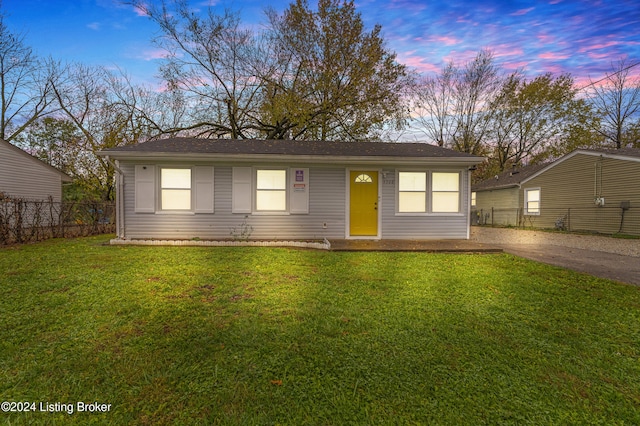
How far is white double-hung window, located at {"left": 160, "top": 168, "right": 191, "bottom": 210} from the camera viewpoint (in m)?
8.72

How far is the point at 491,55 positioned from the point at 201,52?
22.8 metres

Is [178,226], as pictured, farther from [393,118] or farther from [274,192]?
[393,118]

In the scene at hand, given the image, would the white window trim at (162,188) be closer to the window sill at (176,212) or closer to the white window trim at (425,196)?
the window sill at (176,212)

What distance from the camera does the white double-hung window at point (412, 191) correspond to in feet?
29.9

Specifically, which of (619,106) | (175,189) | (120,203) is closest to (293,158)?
(175,189)

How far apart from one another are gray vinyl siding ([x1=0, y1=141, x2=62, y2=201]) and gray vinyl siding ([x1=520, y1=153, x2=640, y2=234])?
86.8 ft

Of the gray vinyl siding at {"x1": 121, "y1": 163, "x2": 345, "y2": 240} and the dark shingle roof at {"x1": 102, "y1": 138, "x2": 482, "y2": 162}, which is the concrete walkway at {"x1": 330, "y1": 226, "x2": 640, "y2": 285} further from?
the dark shingle roof at {"x1": 102, "y1": 138, "x2": 482, "y2": 162}

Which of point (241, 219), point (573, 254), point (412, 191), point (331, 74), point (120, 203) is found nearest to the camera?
point (573, 254)

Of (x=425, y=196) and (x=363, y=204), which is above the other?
(x=425, y=196)

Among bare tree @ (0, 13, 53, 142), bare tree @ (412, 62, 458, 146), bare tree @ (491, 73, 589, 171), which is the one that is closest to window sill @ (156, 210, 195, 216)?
bare tree @ (0, 13, 53, 142)

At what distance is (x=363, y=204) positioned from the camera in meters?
9.07

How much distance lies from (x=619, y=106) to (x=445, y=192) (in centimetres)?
2706

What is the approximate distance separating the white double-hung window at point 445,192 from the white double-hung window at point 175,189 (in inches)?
296

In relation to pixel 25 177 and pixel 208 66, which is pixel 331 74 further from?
pixel 25 177
